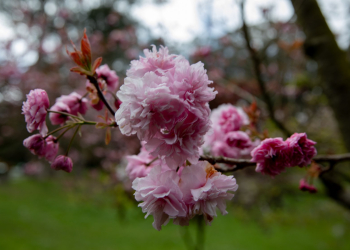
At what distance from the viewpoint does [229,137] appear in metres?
0.74

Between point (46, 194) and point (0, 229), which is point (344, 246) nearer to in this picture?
point (0, 229)

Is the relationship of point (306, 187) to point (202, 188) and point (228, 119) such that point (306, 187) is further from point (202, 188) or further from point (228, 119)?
point (202, 188)

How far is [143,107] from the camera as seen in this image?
47 cm

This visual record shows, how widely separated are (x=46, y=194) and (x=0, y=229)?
3.55m

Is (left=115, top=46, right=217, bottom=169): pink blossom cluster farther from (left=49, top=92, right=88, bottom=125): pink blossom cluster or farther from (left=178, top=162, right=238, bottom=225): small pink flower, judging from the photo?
(left=49, top=92, right=88, bottom=125): pink blossom cluster

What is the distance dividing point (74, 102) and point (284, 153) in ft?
1.93

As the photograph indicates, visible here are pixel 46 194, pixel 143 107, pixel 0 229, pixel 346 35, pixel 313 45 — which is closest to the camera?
pixel 143 107

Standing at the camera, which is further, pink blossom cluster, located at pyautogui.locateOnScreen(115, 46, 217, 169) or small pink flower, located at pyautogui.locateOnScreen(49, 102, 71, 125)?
small pink flower, located at pyautogui.locateOnScreen(49, 102, 71, 125)

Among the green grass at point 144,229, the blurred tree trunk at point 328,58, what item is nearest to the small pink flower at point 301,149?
the blurred tree trunk at point 328,58

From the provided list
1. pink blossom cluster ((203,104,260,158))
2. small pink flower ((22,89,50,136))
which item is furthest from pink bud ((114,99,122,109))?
pink blossom cluster ((203,104,260,158))

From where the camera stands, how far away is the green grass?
354 centimetres

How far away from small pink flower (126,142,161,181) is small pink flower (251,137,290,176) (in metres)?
0.27

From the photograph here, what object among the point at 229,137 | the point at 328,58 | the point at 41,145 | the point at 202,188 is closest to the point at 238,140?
the point at 229,137

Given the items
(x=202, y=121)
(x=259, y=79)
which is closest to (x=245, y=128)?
(x=202, y=121)
